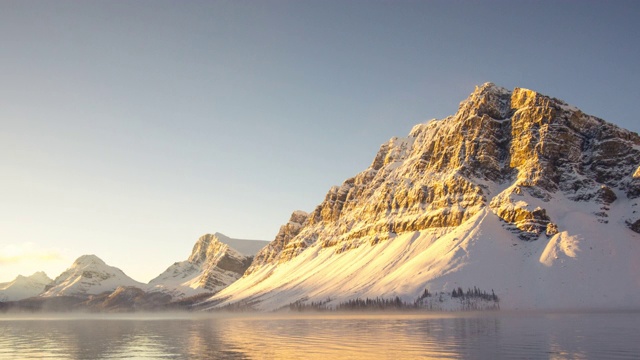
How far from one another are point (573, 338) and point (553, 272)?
148m

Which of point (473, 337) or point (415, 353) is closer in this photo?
point (415, 353)

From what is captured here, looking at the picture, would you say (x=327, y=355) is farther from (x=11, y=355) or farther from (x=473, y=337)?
(x=11, y=355)

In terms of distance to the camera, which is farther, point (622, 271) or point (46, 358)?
point (622, 271)

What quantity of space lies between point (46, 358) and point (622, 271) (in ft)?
642

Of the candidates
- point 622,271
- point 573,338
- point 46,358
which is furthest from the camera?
point 622,271

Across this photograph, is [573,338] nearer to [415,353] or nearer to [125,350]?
[415,353]

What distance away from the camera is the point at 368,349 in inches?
2083

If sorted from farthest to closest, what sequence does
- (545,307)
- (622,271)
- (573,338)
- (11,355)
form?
(622,271) < (545,307) < (573,338) < (11,355)

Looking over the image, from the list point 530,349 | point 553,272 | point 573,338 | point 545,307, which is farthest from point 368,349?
point 553,272

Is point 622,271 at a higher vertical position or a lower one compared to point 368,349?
higher

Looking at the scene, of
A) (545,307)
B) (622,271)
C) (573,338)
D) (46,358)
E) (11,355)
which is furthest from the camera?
(622,271)

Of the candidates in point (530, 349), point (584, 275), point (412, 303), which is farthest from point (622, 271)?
point (530, 349)

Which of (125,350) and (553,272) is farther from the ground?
(553,272)

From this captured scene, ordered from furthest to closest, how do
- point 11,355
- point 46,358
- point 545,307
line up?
point 545,307 → point 11,355 → point 46,358
